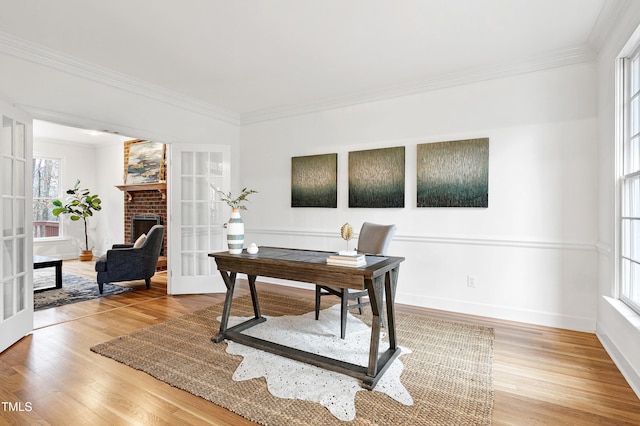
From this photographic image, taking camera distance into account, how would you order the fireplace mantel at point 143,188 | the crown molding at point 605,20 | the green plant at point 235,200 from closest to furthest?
the crown molding at point 605,20 < the green plant at point 235,200 < the fireplace mantel at point 143,188

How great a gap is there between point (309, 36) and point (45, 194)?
750 cm

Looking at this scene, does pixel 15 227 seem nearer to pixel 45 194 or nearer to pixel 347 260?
pixel 347 260

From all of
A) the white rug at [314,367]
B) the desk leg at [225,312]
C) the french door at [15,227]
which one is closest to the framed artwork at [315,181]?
the white rug at [314,367]

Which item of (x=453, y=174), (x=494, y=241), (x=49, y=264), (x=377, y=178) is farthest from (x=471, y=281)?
(x=49, y=264)

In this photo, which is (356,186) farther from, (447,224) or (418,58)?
(418,58)

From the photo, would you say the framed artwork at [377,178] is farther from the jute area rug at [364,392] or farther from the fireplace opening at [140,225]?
the fireplace opening at [140,225]

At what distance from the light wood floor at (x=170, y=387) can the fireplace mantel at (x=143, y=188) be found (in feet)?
11.4

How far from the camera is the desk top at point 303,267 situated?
2141 mm

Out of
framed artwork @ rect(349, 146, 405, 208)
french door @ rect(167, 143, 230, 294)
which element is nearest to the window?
french door @ rect(167, 143, 230, 294)

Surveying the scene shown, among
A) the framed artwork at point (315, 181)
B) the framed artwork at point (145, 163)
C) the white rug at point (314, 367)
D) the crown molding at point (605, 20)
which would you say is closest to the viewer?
the white rug at point (314, 367)

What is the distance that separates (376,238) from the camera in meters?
3.38

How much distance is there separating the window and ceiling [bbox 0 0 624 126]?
17.2 feet

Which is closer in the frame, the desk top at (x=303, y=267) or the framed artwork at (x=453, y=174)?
the desk top at (x=303, y=267)

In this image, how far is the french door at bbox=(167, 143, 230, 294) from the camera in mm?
4520
